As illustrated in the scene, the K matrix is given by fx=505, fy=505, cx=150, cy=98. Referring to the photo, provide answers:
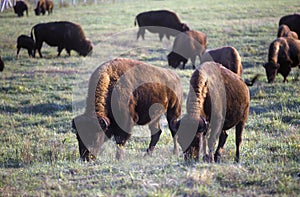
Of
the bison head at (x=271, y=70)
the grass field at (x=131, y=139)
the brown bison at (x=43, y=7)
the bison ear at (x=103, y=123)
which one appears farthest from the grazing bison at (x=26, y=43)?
the bison ear at (x=103, y=123)

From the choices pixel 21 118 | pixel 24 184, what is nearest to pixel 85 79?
pixel 21 118

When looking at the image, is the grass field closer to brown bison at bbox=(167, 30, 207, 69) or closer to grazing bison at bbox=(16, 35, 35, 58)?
grazing bison at bbox=(16, 35, 35, 58)

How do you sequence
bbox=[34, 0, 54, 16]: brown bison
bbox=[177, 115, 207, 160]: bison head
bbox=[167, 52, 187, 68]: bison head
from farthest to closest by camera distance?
bbox=[34, 0, 54, 16]: brown bison
bbox=[167, 52, 187, 68]: bison head
bbox=[177, 115, 207, 160]: bison head

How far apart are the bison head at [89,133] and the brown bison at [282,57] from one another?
30.8 feet

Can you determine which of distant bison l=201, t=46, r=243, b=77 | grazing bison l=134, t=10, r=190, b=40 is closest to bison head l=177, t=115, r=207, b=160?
distant bison l=201, t=46, r=243, b=77

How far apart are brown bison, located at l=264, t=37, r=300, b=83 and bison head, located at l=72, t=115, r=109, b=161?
9.39 meters

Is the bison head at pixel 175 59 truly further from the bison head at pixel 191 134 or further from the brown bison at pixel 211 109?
the bison head at pixel 191 134

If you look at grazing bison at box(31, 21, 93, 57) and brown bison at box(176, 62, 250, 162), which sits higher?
brown bison at box(176, 62, 250, 162)

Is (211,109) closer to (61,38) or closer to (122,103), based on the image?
(122,103)

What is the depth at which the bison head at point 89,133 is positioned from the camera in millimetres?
7762

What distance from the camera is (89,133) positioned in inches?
307

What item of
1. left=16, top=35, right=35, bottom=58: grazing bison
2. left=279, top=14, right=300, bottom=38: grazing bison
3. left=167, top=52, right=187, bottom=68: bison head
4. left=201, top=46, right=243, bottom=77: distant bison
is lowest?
left=167, top=52, right=187, bottom=68: bison head

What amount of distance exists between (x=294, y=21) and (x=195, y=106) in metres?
18.3

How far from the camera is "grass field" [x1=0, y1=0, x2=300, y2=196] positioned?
5965mm
